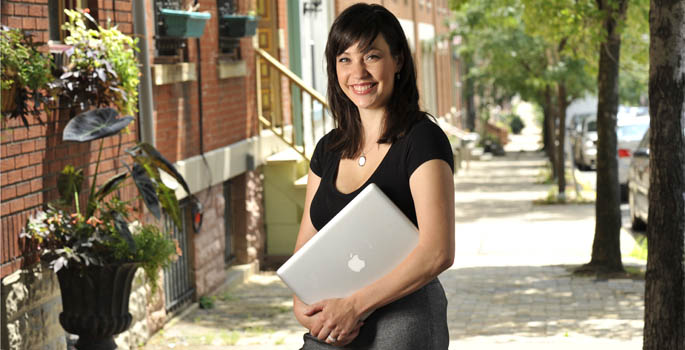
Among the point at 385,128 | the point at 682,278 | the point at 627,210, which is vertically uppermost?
the point at 385,128

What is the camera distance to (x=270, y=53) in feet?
47.6

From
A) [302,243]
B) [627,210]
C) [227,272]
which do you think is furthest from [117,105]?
[627,210]

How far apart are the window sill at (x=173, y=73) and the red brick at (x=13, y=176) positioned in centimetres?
304

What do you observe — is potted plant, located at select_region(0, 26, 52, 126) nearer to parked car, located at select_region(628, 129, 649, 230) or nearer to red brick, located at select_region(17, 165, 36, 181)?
red brick, located at select_region(17, 165, 36, 181)

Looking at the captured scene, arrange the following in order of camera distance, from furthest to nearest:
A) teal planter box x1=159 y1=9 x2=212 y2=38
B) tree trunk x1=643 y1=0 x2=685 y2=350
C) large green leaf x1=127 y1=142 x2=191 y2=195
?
teal planter box x1=159 y1=9 x2=212 y2=38
large green leaf x1=127 y1=142 x2=191 y2=195
tree trunk x1=643 y1=0 x2=685 y2=350

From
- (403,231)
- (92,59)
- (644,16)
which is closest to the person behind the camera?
(403,231)

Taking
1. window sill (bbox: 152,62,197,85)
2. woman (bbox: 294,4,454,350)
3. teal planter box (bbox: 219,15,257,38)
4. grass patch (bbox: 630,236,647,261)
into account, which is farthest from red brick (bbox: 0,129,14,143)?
grass patch (bbox: 630,236,647,261)

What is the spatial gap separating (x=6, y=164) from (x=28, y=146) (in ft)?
1.14

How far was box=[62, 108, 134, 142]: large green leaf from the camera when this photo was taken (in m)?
6.39

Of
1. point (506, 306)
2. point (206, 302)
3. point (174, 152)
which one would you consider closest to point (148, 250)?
point (174, 152)

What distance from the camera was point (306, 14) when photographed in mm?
15820

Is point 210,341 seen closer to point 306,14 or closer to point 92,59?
point 92,59

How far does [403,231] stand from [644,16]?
12785mm

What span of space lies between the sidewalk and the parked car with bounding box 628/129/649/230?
354 millimetres
